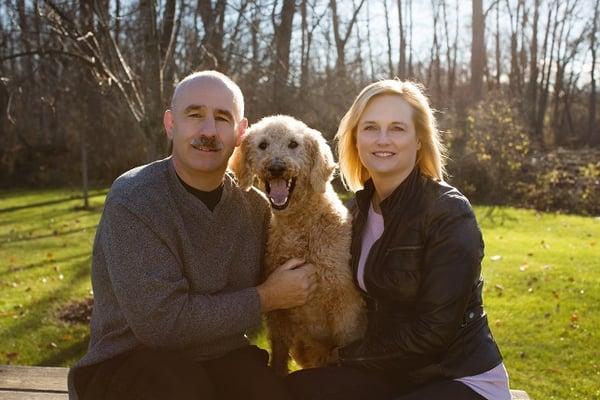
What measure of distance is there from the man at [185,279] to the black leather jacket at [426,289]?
43 cm

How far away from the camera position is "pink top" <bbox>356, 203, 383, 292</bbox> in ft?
9.03

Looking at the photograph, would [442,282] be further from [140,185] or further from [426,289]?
[140,185]

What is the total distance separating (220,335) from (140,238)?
55 centimetres

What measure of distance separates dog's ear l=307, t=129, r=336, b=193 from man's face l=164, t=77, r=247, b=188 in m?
0.51

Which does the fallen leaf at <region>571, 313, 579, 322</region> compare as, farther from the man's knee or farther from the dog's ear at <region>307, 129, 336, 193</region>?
the man's knee

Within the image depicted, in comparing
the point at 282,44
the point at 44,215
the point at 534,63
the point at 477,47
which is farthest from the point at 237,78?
the point at 534,63

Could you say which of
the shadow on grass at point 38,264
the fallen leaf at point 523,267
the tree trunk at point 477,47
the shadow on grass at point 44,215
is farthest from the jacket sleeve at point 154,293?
the tree trunk at point 477,47

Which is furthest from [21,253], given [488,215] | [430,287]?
[488,215]

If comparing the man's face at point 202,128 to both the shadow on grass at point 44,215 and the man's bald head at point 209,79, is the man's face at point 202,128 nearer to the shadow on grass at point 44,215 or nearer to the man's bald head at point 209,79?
the man's bald head at point 209,79

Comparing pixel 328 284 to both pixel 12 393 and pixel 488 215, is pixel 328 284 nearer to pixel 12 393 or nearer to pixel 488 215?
pixel 12 393

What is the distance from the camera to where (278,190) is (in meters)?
2.90

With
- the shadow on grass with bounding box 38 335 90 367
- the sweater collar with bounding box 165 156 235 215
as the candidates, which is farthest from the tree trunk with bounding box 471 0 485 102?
the sweater collar with bounding box 165 156 235 215

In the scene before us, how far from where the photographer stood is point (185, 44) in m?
5.38

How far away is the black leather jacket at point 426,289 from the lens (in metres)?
2.40
